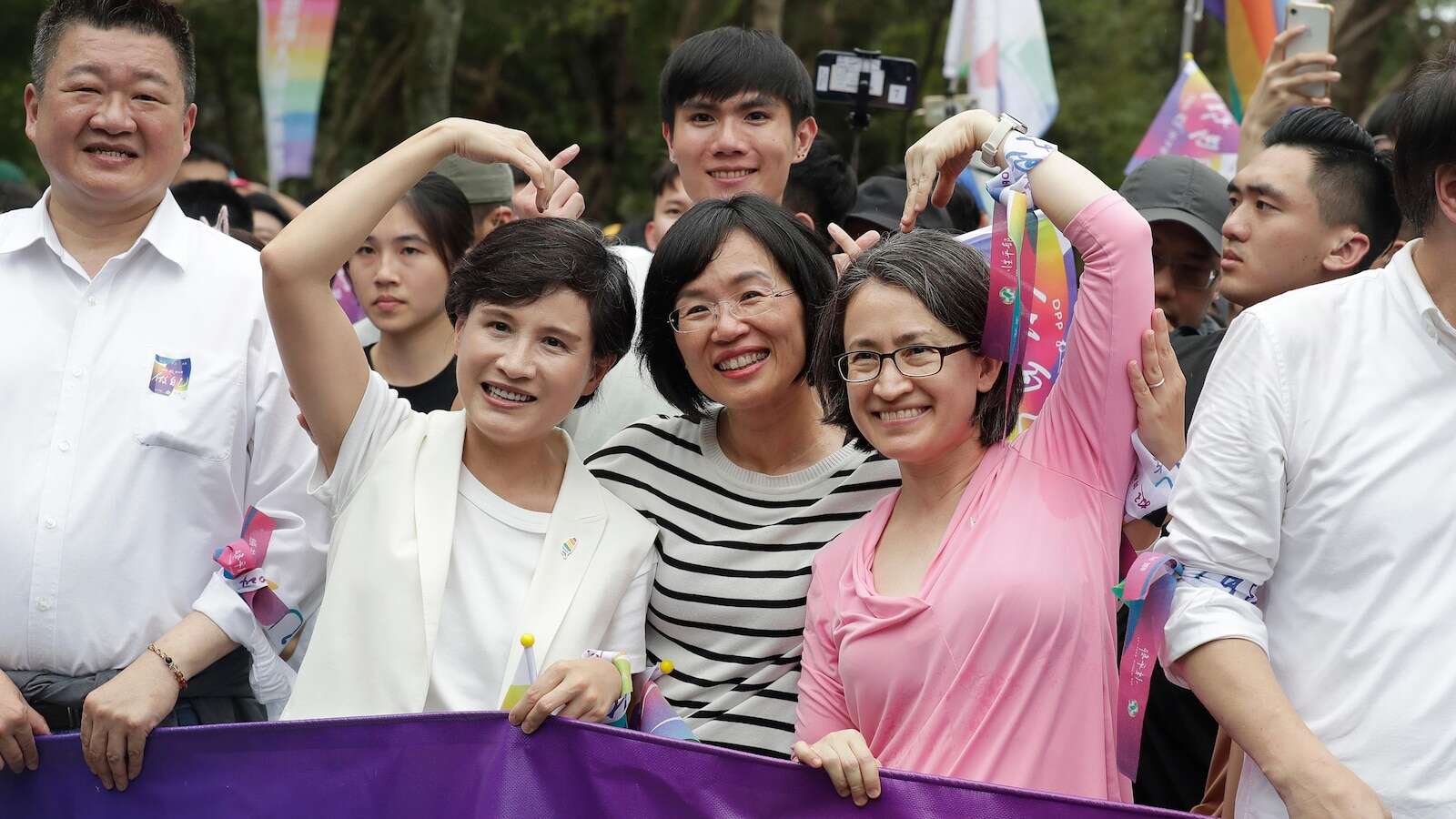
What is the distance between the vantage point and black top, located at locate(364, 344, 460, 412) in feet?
14.9

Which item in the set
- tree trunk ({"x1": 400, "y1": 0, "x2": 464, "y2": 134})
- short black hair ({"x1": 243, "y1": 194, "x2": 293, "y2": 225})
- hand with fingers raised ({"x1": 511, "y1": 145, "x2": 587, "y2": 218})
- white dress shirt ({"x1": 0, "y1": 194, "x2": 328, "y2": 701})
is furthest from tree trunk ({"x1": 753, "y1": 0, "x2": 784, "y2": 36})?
white dress shirt ({"x1": 0, "y1": 194, "x2": 328, "y2": 701})

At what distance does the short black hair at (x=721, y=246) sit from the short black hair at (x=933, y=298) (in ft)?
0.58

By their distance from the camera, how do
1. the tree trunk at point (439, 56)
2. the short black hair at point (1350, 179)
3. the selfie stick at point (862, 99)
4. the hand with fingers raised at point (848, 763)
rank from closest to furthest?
the hand with fingers raised at point (848, 763), the short black hair at point (1350, 179), the selfie stick at point (862, 99), the tree trunk at point (439, 56)

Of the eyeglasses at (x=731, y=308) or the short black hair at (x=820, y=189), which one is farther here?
the short black hair at (x=820, y=189)

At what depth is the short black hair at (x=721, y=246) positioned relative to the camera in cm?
316

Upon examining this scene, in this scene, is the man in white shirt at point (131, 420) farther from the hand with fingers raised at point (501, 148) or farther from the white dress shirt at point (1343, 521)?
the white dress shirt at point (1343, 521)

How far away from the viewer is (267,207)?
6863 mm

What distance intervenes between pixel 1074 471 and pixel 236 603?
172 cm

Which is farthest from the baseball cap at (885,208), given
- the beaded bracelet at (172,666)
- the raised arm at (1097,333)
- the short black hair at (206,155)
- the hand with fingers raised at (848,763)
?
the short black hair at (206,155)

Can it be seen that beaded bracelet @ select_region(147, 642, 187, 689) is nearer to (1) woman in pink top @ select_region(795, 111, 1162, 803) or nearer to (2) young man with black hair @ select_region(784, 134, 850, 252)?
(1) woman in pink top @ select_region(795, 111, 1162, 803)

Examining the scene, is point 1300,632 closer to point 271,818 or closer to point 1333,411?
point 1333,411

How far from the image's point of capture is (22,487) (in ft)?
10.1

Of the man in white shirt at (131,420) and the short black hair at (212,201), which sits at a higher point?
the short black hair at (212,201)

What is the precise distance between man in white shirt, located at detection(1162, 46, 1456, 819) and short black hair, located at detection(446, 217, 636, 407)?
1273 mm
